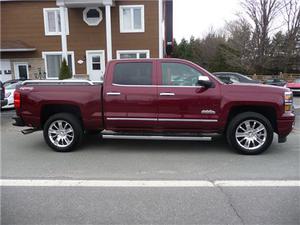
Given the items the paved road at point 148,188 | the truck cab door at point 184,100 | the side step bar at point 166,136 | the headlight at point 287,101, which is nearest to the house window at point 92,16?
the paved road at point 148,188

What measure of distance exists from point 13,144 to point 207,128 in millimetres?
4442

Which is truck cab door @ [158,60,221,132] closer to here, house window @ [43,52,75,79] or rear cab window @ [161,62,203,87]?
rear cab window @ [161,62,203,87]

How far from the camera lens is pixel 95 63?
2209 centimetres

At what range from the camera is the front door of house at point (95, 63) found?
2188 cm

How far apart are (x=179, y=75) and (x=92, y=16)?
16953 millimetres

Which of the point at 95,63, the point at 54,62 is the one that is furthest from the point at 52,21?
the point at 95,63

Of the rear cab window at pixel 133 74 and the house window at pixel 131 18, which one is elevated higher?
the house window at pixel 131 18

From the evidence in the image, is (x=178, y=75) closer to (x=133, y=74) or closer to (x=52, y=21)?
(x=133, y=74)

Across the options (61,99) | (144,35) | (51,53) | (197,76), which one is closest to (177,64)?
(197,76)

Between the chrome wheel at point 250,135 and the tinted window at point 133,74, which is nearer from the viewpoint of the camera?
the chrome wheel at point 250,135

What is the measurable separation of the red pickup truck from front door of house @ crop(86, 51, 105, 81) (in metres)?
15.6

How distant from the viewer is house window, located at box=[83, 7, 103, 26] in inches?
846

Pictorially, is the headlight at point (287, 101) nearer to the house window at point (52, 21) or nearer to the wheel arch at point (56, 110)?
the wheel arch at point (56, 110)

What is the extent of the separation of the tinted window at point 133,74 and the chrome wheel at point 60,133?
1383mm
